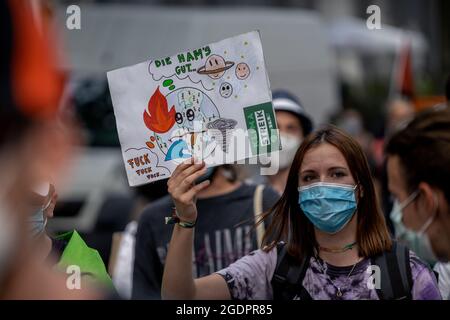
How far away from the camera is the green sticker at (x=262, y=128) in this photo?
2977 millimetres

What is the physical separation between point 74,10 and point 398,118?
23.4ft

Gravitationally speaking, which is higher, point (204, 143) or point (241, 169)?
point (204, 143)

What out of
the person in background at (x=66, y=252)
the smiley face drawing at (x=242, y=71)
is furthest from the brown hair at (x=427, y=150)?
the person in background at (x=66, y=252)

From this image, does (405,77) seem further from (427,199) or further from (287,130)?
(427,199)

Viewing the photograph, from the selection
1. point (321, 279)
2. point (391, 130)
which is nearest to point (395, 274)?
point (321, 279)

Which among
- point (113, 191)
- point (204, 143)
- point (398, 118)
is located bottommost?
point (113, 191)

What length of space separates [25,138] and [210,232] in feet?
7.80

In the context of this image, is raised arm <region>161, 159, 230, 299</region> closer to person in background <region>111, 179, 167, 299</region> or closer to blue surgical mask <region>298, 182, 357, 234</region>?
blue surgical mask <region>298, 182, 357, 234</region>

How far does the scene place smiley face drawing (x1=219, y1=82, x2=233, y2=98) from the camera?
9.87 feet

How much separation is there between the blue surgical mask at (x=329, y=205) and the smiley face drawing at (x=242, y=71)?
53 cm

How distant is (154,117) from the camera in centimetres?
305

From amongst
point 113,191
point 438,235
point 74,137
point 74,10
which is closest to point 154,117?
point 74,10

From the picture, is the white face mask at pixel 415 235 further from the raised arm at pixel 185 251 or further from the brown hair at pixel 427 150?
the raised arm at pixel 185 251
